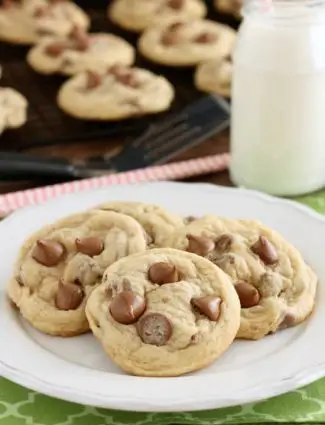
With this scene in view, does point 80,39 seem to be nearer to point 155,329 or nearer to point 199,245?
point 199,245

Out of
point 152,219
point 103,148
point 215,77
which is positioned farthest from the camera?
point 215,77

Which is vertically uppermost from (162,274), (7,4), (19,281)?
(162,274)

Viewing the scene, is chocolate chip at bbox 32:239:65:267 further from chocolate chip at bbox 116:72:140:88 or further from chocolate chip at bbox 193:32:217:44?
chocolate chip at bbox 193:32:217:44

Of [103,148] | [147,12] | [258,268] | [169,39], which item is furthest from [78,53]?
[258,268]

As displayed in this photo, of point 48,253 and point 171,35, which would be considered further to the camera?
point 171,35

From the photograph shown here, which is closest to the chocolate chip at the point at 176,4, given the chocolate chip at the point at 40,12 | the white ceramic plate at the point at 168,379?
the chocolate chip at the point at 40,12

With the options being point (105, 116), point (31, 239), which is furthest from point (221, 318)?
point (105, 116)
